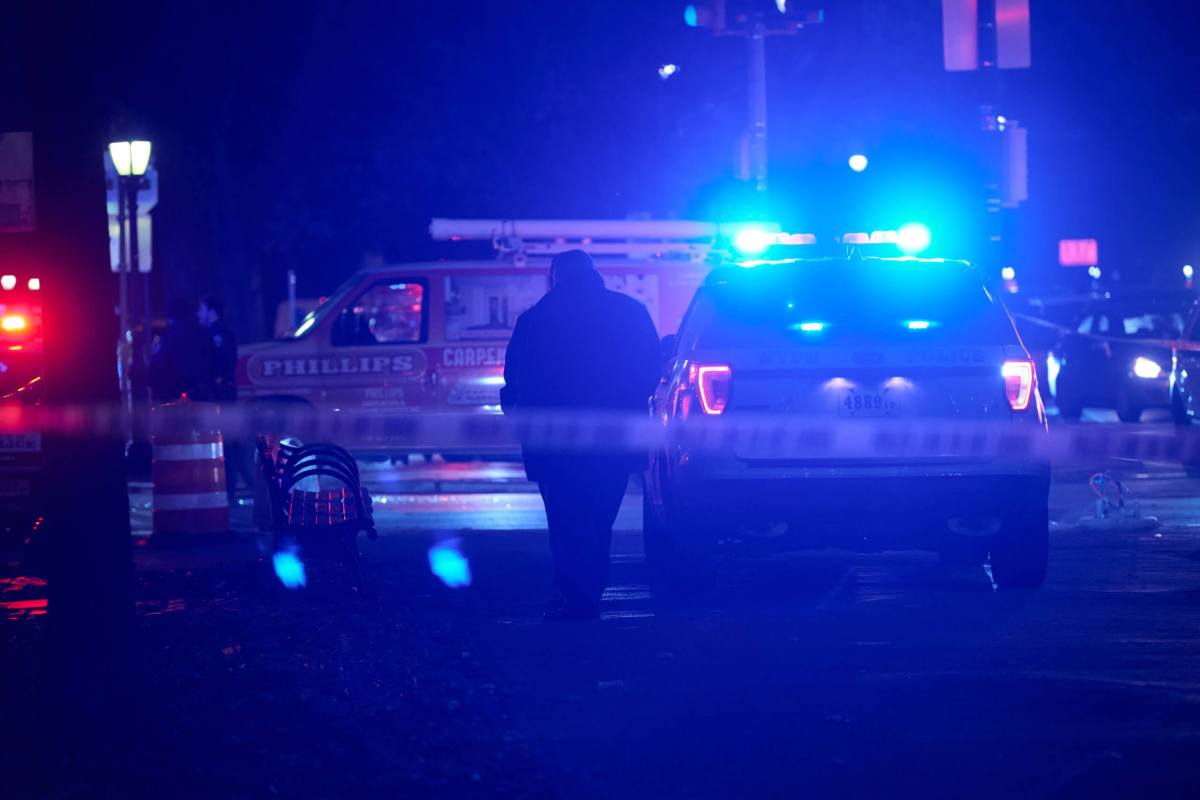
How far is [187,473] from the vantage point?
1246 cm

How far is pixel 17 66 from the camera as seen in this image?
80.1 feet

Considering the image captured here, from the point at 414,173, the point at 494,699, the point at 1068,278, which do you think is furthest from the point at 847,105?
the point at 494,699

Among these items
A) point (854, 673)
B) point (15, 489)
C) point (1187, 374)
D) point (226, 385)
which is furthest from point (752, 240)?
point (854, 673)

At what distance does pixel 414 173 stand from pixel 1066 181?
23.5 m

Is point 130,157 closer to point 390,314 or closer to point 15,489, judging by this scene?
point 390,314

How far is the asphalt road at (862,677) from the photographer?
220 inches

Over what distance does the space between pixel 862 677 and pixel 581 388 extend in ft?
7.38

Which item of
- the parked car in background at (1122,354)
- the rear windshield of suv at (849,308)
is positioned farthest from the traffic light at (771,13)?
the rear windshield of suv at (849,308)

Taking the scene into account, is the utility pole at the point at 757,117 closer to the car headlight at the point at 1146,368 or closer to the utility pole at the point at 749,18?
the utility pole at the point at 749,18

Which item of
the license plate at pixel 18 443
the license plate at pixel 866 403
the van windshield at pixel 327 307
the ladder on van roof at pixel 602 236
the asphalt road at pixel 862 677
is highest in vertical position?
the ladder on van roof at pixel 602 236

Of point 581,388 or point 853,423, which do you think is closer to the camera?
point 853,423

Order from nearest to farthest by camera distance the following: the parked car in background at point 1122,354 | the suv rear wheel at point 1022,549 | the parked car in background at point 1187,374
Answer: the suv rear wheel at point 1022,549 < the parked car in background at point 1187,374 < the parked car in background at point 1122,354

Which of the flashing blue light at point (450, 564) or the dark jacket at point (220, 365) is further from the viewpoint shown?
the dark jacket at point (220, 365)

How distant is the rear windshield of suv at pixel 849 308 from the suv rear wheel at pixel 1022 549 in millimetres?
877
